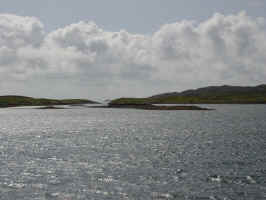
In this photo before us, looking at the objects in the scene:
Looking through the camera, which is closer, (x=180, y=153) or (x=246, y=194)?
(x=246, y=194)

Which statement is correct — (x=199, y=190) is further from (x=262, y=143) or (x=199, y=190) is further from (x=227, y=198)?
(x=262, y=143)

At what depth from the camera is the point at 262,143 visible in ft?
202

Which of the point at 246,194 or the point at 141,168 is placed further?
the point at 141,168

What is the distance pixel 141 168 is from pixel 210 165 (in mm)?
9446

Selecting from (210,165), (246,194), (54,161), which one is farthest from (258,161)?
(54,161)

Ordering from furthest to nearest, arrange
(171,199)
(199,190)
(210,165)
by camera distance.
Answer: (210,165)
(199,190)
(171,199)

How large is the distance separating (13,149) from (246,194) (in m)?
43.2

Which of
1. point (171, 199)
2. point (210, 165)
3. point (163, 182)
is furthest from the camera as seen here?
point (210, 165)

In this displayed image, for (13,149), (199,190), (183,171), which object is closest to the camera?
(199,190)

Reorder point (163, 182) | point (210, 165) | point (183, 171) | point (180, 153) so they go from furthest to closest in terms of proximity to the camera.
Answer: point (180, 153), point (210, 165), point (183, 171), point (163, 182)

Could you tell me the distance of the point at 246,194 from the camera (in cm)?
2977

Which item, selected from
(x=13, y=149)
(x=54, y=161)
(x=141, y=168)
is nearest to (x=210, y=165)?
(x=141, y=168)

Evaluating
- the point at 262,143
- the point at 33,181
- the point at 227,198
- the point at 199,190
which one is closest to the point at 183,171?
the point at 199,190

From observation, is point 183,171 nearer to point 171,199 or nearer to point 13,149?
point 171,199
